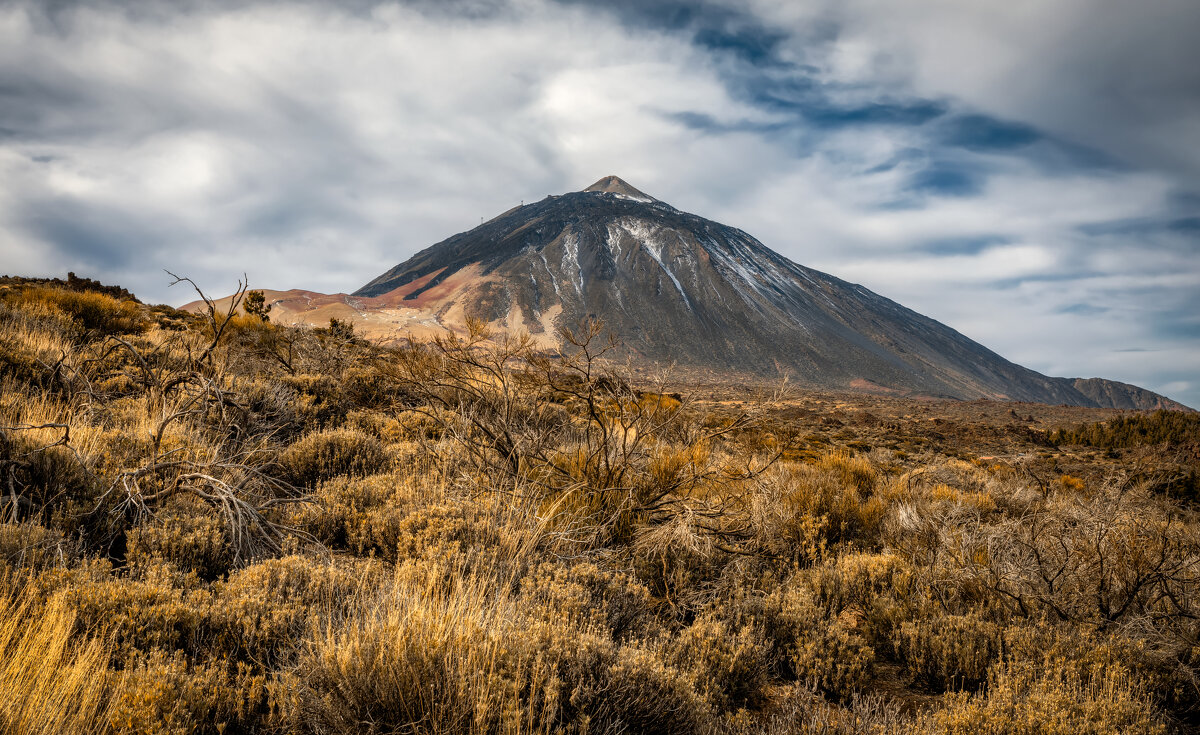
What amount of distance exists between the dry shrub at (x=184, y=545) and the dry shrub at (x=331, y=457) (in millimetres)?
1301

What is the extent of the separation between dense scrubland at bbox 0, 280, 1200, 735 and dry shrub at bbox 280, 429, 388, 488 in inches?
1.3

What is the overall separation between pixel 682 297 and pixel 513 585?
462ft

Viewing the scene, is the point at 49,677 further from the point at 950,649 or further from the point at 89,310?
the point at 89,310

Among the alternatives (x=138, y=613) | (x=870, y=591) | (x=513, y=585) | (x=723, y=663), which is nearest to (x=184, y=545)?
(x=138, y=613)

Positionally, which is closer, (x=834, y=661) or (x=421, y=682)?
(x=421, y=682)

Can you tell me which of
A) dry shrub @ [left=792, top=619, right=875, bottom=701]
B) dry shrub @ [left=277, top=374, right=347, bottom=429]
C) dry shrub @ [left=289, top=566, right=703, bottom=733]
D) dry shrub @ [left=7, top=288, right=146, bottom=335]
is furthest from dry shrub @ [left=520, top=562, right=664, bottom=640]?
dry shrub @ [left=7, top=288, right=146, bottom=335]

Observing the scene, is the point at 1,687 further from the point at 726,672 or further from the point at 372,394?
the point at 372,394

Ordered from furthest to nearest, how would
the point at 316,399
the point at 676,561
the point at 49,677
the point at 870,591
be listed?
the point at 316,399 < the point at 676,561 < the point at 870,591 < the point at 49,677

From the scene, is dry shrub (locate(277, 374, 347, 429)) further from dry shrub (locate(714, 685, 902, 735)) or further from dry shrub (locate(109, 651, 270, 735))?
dry shrub (locate(714, 685, 902, 735))

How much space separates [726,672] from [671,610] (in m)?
0.72

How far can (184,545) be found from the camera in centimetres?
315

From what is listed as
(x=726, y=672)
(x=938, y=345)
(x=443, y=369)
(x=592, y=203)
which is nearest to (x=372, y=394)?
(x=443, y=369)

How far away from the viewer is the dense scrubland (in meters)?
2.08

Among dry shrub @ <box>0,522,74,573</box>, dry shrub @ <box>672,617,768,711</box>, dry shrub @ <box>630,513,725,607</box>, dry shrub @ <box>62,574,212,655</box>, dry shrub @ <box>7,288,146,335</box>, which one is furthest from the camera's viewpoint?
dry shrub @ <box>7,288,146,335</box>
